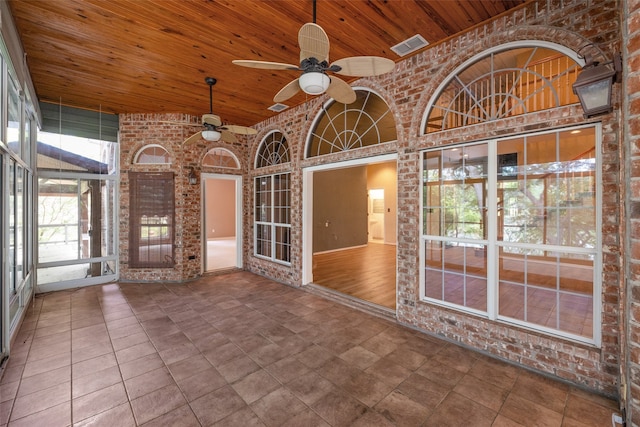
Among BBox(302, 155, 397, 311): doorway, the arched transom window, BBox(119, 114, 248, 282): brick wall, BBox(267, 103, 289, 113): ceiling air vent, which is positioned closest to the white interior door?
BBox(302, 155, 397, 311): doorway

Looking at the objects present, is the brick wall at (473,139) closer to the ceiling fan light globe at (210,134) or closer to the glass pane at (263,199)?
the glass pane at (263,199)

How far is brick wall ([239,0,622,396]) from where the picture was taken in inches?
89.5

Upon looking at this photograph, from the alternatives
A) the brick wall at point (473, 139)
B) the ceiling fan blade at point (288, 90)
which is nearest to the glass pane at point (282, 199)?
the brick wall at point (473, 139)

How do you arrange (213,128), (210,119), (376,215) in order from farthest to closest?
(376,215) → (213,128) → (210,119)

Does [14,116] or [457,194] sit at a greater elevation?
[14,116]

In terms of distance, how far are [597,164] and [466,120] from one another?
123 centimetres

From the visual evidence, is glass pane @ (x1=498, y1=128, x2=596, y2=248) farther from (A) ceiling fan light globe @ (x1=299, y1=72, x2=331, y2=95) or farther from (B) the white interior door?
(B) the white interior door

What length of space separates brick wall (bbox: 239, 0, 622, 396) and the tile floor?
0.62 feet

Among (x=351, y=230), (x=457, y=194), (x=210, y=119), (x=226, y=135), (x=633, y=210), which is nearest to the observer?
(x=633, y=210)

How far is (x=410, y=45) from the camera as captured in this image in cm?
331

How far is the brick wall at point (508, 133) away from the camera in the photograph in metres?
2.27

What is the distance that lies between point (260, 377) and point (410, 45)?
155 inches

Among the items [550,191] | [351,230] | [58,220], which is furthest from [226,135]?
[351,230]

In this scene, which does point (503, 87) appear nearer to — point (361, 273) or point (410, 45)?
point (410, 45)
